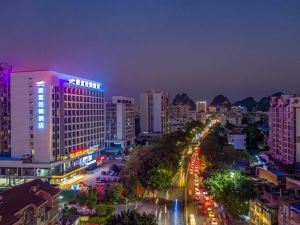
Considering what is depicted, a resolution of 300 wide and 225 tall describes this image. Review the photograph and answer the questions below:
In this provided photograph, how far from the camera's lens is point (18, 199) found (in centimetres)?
1291

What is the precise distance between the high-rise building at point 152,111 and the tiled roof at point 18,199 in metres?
44.2

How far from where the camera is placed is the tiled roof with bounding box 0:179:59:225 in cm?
1149

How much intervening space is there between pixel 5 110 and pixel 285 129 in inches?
968

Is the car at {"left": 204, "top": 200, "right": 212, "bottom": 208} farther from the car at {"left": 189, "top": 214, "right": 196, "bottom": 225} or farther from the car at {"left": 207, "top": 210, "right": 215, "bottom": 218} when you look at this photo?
the car at {"left": 189, "top": 214, "right": 196, "bottom": 225}

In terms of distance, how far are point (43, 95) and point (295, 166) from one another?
20.7 metres

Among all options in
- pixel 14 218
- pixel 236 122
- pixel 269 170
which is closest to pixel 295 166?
pixel 269 170

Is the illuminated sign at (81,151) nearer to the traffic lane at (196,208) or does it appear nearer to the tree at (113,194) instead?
the tree at (113,194)

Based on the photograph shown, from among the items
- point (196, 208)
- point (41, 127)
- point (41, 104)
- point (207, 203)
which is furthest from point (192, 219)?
point (41, 104)

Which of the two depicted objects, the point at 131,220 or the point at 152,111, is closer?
the point at 131,220

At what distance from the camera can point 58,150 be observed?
2841 cm

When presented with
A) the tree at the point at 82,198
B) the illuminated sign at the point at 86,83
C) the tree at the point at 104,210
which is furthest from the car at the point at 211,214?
the illuminated sign at the point at 86,83

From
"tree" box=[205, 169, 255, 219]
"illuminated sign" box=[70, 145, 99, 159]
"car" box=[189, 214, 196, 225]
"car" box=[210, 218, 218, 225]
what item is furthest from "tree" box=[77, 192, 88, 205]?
"illuminated sign" box=[70, 145, 99, 159]

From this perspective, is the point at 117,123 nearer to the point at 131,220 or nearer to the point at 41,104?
the point at 41,104

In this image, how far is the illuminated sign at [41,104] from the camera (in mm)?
27516
